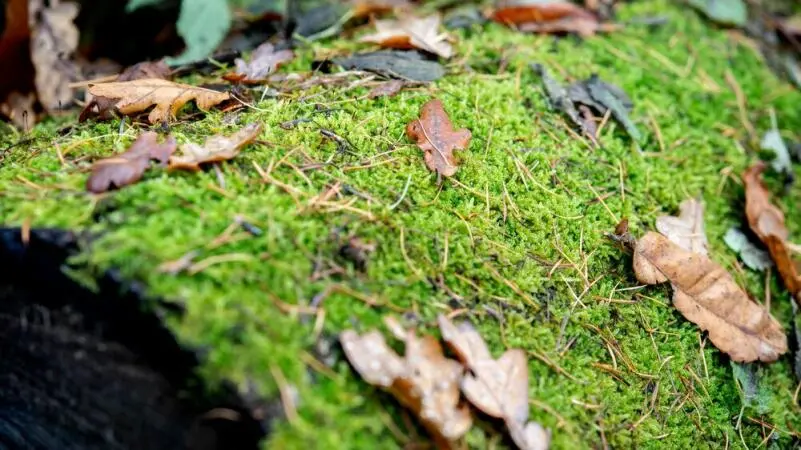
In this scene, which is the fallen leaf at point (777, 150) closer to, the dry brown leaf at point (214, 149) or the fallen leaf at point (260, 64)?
the fallen leaf at point (260, 64)

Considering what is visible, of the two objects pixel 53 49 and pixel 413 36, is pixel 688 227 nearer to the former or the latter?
pixel 413 36

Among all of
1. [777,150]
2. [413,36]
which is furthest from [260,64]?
[777,150]

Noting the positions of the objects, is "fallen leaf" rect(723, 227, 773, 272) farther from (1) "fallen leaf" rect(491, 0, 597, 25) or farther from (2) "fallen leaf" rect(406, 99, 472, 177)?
(1) "fallen leaf" rect(491, 0, 597, 25)

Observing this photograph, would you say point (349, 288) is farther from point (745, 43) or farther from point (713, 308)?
point (745, 43)

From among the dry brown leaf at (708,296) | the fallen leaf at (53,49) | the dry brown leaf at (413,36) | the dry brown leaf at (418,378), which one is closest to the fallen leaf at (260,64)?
the dry brown leaf at (413,36)

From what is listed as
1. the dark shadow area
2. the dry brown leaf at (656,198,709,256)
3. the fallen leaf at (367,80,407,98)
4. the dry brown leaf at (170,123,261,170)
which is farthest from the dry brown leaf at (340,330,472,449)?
the dry brown leaf at (656,198,709,256)

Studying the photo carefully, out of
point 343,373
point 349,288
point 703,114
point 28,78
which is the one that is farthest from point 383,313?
point 28,78
